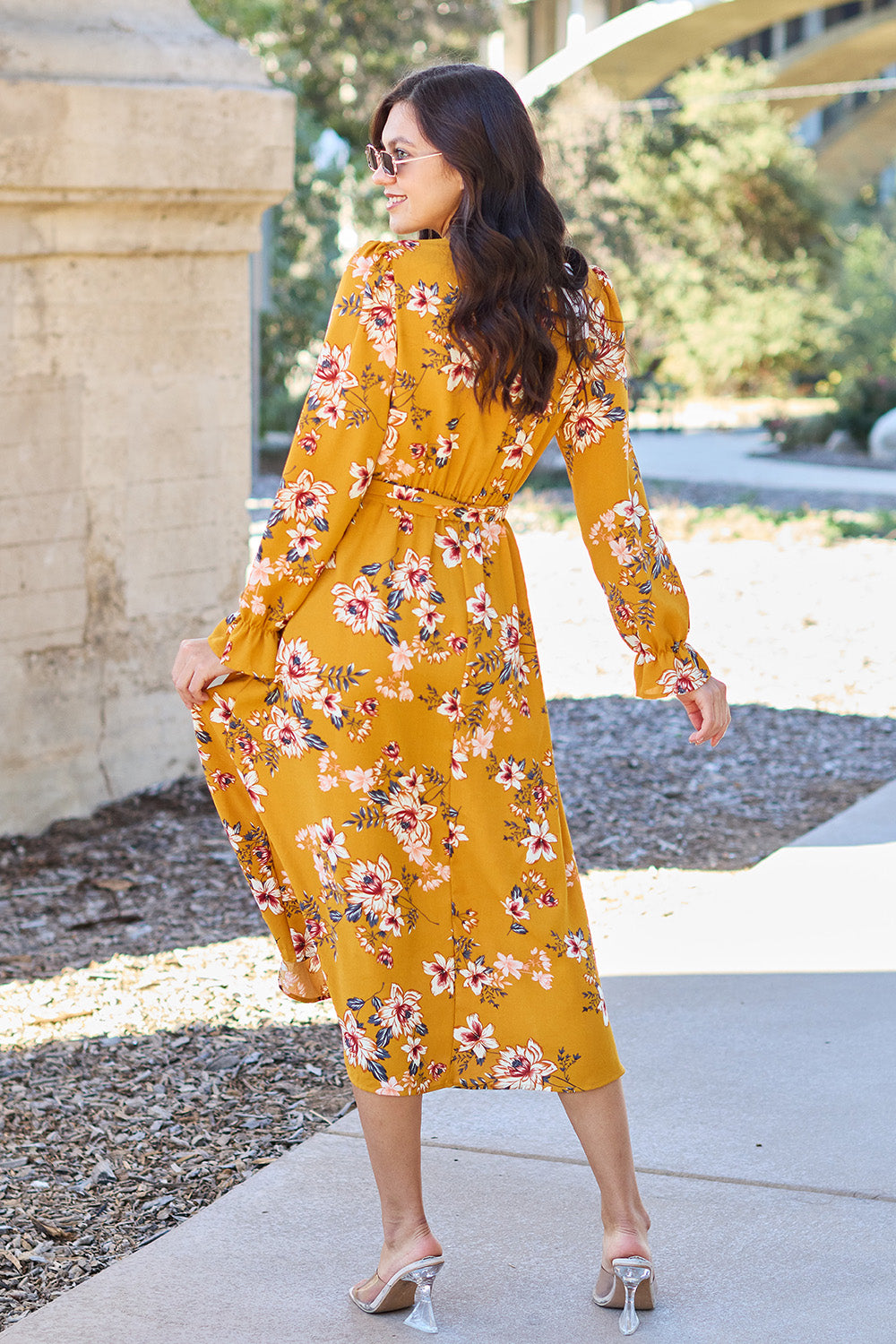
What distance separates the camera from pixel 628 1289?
8.05ft

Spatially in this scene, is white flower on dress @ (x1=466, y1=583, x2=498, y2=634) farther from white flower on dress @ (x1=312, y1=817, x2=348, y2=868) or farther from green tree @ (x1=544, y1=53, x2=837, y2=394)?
green tree @ (x1=544, y1=53, x2=837, y2=394)

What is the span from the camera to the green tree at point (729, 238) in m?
26.8

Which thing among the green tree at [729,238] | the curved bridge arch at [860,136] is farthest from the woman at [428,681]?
the curved bridge arch at [860,136]

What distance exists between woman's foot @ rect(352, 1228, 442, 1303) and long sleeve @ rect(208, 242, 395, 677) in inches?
37.0

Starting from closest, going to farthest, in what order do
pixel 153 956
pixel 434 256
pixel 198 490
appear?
1. pixel 434 256
2. pixel 153 956
3. pixel 198 490

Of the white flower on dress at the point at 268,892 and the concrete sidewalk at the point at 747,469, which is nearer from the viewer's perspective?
the white flower on dress at the point at 268,892

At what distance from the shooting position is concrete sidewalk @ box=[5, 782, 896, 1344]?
249cm

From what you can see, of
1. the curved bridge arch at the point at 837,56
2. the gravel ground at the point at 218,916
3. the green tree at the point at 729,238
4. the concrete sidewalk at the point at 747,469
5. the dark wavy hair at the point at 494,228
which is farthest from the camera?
the curved bridge arch at the point at 837,56

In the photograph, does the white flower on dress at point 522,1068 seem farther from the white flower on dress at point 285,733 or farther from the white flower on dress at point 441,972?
the white flower on dress at point 285,733

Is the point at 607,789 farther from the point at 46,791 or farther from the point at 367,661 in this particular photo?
the point at 367,661

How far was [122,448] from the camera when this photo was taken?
540 centimetres

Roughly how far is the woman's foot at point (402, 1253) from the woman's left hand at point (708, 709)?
2.92ft

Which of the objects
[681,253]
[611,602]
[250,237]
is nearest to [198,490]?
[250,237]

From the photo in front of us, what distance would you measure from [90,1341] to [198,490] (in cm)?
364
